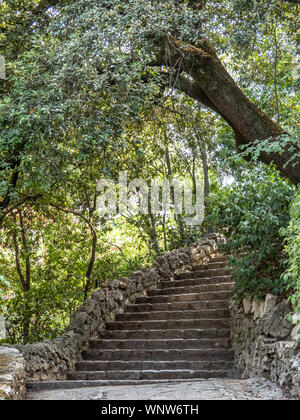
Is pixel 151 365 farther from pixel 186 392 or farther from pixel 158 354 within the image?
pixel 186 392

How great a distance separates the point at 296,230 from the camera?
4.88 meters

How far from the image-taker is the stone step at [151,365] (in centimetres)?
729

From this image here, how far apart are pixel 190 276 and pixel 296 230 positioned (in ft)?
21.0

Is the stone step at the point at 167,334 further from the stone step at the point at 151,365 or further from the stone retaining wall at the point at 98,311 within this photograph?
the stone step at the point at 151,365

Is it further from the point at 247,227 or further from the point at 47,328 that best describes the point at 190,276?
the point at 247,227

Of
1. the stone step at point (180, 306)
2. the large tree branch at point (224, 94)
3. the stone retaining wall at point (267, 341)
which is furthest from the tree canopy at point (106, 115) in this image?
the stone step at point (180, 306)

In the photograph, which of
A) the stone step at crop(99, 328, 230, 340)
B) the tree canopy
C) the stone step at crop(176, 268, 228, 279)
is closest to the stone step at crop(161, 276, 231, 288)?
the stone step at crop(176, 268, 228, 279)

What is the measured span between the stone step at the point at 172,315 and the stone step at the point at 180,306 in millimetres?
225

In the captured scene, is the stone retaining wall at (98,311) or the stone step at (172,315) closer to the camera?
the stone retaining wall at (98,311)

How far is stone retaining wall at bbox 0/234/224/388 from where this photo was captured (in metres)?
6.97

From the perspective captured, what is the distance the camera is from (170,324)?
8.91 metres

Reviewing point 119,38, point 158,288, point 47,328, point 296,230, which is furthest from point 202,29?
point 47,328

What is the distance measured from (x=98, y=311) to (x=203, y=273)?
291cm

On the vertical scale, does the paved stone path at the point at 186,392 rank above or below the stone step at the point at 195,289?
below
